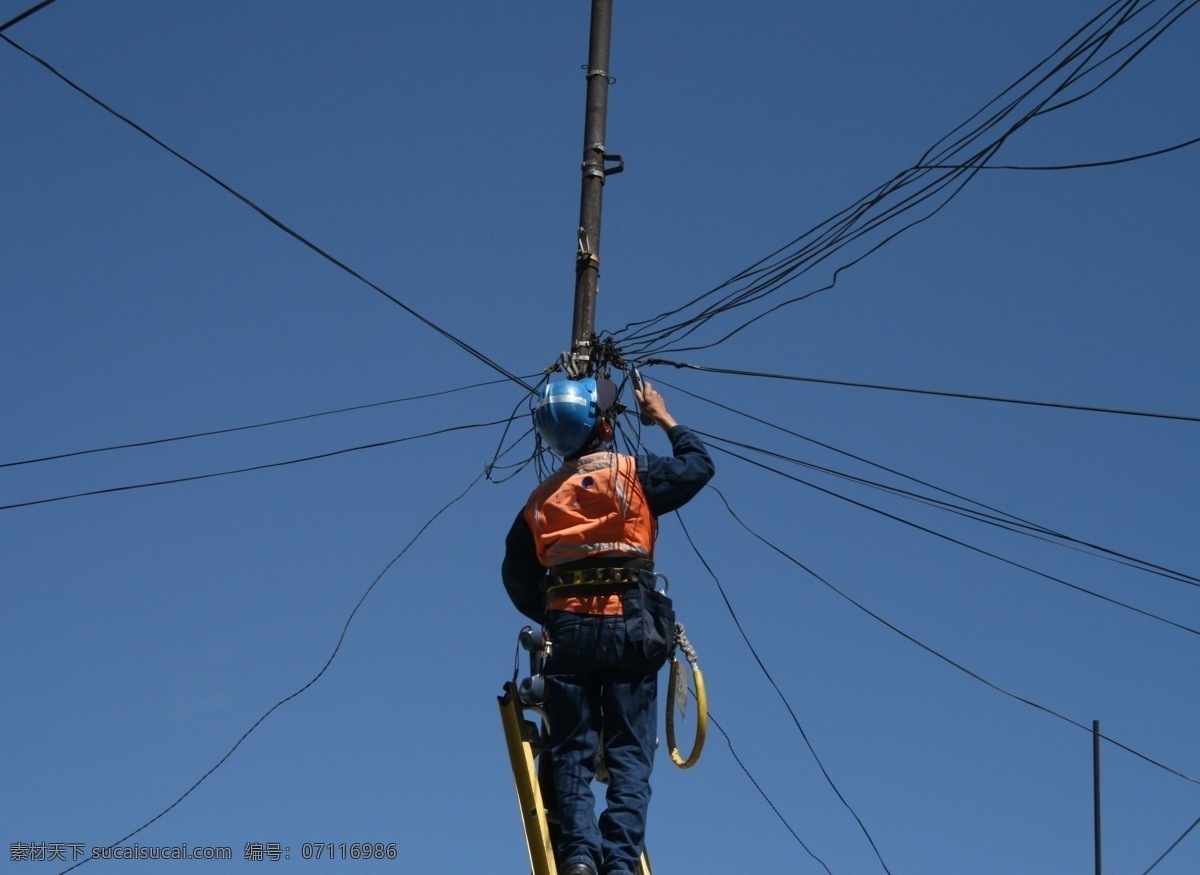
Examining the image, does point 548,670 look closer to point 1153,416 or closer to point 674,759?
point 674,759

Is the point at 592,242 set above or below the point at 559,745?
above

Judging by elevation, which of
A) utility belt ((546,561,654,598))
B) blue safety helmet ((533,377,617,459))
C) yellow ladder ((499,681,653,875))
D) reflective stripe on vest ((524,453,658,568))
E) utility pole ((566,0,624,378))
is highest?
utility pole ((566,0,624,378))

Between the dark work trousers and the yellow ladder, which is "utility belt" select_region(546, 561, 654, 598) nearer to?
the dark work trousers

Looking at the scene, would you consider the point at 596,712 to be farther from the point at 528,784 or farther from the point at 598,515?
the point at 598,515

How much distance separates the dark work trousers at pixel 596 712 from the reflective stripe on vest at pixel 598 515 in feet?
1.02

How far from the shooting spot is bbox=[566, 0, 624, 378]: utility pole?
30.3 ft

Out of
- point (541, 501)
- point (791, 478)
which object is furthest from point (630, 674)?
point (791, 478)

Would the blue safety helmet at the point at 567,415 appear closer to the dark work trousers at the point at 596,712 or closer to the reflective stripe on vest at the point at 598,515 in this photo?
the reflective stripe on vest at the point at 598,515

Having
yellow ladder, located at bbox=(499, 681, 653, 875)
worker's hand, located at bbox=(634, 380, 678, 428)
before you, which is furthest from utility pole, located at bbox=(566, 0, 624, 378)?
yellow ladder, located at bbox=(499, 681, 653, 875)

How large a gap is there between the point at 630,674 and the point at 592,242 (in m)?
2.56

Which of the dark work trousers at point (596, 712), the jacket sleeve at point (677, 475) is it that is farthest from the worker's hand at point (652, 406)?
the dark work trousers at point (596, 712)

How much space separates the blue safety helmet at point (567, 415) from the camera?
8.48 m

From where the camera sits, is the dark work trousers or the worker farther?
the worker

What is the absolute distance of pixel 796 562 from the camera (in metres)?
10.3
